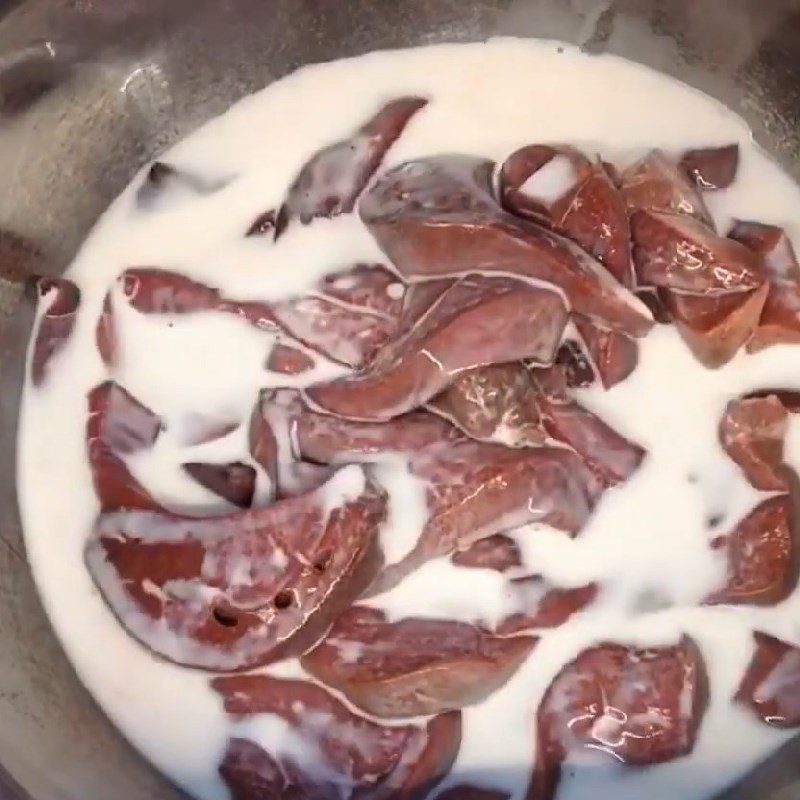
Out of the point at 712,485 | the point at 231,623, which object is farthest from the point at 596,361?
the point at 231,623

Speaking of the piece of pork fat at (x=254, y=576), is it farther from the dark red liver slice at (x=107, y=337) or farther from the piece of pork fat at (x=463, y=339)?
the dark red liver slice at (x=107, y=337)

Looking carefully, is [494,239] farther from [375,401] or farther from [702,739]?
[702,739]

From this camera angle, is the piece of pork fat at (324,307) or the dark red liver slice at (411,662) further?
the piece of pork fat at (324,307)

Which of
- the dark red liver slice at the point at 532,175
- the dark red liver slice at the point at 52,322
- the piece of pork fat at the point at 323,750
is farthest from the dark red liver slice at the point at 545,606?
the dark red liver slice at the point at 52,322

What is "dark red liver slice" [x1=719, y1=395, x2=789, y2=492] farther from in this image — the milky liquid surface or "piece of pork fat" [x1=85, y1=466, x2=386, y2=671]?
"piece of pork fat" [x1=85, y1=466, x2=386, y2=671]

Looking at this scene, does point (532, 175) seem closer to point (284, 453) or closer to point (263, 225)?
point (263, 225)

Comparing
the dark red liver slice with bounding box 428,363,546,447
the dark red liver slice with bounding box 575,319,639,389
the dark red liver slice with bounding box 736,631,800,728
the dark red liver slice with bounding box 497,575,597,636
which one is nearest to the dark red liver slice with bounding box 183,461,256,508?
the dark red liver slice with bounding box 428,363,546,447
